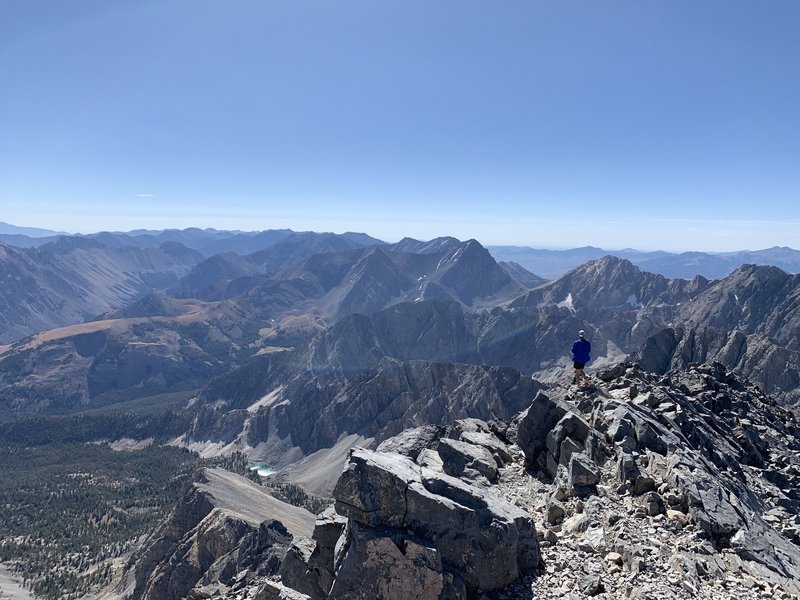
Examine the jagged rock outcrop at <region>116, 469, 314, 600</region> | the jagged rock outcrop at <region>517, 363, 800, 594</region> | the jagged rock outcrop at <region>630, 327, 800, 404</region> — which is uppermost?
the jagged rock outcrop at <region>517, 363, 800, 594</region>

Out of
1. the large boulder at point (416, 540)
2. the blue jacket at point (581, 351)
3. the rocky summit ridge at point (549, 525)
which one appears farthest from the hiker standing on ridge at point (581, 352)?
the large boulder at point (416, 540)

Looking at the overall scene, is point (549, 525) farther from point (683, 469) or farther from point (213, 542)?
point (213, 542)

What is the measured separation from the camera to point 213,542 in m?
83.8

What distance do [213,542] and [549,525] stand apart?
76.5 metres

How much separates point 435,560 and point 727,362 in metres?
194

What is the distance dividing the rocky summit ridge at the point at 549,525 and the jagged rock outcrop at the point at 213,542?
26017 mm

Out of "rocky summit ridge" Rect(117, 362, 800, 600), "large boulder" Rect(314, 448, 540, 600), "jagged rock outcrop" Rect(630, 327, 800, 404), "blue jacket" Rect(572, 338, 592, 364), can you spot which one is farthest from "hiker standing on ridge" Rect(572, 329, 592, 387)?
"jagged rock outcrop" Rect(630, 327, 800, 404)

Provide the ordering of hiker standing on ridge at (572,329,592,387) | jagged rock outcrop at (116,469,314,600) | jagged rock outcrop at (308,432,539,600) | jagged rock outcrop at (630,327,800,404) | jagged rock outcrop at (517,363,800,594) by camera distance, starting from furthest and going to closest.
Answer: jagged rock outcrop at (630,327,800,404)
jagged rock outcrop at (116,469,314,600)
hiker standing on ridge at (572,329,592,387)
jagged rock outcrop at (517,363,800,594)
jagged rock outcrop at (308,432,539,600)

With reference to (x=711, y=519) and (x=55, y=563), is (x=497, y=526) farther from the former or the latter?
(x=55, y=563)

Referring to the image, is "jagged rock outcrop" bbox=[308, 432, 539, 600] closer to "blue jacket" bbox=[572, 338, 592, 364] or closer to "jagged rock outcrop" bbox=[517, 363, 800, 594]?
"jagged rock outcrop" bbox=[517, 363, 800, 594]

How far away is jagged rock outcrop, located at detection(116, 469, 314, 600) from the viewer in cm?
6538

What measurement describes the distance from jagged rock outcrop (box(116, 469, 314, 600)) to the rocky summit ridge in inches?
1024

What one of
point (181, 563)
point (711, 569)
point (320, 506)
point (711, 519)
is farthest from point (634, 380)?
point (320, 506)

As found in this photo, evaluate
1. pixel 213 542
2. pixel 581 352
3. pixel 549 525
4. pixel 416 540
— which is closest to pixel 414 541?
pixel 416 540
